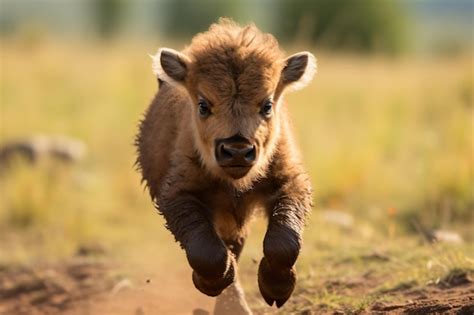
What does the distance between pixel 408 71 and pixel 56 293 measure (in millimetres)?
12992

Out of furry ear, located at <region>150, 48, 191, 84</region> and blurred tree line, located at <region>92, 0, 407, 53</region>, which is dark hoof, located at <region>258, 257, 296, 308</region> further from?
blurred tree line, located at <region>92, 0, 407, 53</region>

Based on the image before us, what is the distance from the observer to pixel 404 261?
8.22m

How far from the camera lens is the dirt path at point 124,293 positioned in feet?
22.6

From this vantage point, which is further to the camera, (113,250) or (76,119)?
(76,119)

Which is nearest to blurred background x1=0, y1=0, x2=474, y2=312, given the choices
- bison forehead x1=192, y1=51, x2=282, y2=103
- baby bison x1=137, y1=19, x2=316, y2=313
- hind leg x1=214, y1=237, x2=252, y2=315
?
hind leg x1=214, y1=237, x2=252, y2=315

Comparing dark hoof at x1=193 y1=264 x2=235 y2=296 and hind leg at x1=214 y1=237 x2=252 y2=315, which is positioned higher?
dark hoof at x1=193 y1=264 x2=235 y2=296

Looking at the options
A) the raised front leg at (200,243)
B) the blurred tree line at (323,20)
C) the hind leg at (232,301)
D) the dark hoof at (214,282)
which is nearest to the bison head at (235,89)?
the raised front leg at (200,243)

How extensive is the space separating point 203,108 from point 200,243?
3.04ft

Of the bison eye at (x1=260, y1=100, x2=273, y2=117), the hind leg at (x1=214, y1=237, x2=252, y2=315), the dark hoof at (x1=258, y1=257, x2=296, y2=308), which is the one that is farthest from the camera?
the hind leg at (x1=214, y1=237, x2=252, y2=315)

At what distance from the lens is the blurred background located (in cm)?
1079

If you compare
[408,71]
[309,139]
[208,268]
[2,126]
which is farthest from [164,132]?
[408,71]

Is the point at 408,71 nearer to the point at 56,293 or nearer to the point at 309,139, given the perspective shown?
the point at 309,139

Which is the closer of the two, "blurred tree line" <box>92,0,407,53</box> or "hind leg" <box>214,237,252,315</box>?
"hind leg" <box>214,237,252,315</box>

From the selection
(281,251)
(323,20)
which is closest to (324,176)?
(281,251)
